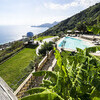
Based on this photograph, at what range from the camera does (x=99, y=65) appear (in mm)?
2805

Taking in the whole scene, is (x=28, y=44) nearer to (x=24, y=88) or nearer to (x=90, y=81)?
(x=24, y=88)

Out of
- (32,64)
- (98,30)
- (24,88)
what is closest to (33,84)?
(24,88)

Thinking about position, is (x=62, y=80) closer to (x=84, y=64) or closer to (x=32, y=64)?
(x=84, y=64)

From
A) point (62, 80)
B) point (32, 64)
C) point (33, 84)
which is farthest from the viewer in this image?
point (32, 64)

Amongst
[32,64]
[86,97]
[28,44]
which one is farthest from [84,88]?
[28,44]

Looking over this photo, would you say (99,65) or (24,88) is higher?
(99,65)

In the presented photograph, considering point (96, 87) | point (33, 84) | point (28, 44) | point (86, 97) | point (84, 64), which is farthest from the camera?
point (28, 44)

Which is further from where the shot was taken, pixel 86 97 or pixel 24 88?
pixel 24 88

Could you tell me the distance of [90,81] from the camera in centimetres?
230

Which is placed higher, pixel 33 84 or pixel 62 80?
pixel 62 80

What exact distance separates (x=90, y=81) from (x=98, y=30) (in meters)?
1.92

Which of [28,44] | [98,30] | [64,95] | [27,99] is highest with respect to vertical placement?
[98,30]

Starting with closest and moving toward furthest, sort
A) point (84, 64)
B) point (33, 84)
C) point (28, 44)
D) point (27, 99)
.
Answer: point (27, 99)
point (84, 64)
point (33, 84)
point (28, 44)

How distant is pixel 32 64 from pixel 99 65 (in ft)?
25.4
